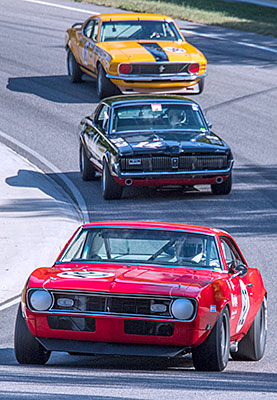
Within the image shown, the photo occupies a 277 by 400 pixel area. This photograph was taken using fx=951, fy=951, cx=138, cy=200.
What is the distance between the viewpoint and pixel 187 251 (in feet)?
28.3

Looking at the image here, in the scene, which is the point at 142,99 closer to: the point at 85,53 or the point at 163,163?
the point at 163,163

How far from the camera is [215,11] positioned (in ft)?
117

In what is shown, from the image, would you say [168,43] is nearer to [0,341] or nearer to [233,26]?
[233,26]

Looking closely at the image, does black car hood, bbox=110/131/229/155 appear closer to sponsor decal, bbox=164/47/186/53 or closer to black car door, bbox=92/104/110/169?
black car door, bbox=92/104/110/169

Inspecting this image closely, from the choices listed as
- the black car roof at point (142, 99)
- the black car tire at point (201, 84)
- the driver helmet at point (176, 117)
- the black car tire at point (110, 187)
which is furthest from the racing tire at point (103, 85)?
the black car tire at point (110, 187)

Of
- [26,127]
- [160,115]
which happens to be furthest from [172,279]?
[26,127]

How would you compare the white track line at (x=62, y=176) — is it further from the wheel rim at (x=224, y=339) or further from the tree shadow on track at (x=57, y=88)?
the wheel rim at (x=224, y=339)

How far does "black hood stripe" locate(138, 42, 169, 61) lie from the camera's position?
71.9 feet

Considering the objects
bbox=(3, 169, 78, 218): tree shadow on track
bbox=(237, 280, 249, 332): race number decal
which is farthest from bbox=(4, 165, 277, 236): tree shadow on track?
bbox=(237, 280, 249, 332): race number decal

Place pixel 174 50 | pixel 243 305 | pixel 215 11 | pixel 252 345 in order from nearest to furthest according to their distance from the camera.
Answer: pixel 243 305, pixel 252 345, pixel 174 50, pixel 215 11

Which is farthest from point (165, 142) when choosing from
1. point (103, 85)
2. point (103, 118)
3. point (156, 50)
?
point (103, 85)

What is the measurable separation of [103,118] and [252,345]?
978 cm

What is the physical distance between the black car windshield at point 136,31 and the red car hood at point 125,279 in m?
15.7

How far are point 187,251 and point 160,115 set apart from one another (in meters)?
8.73
